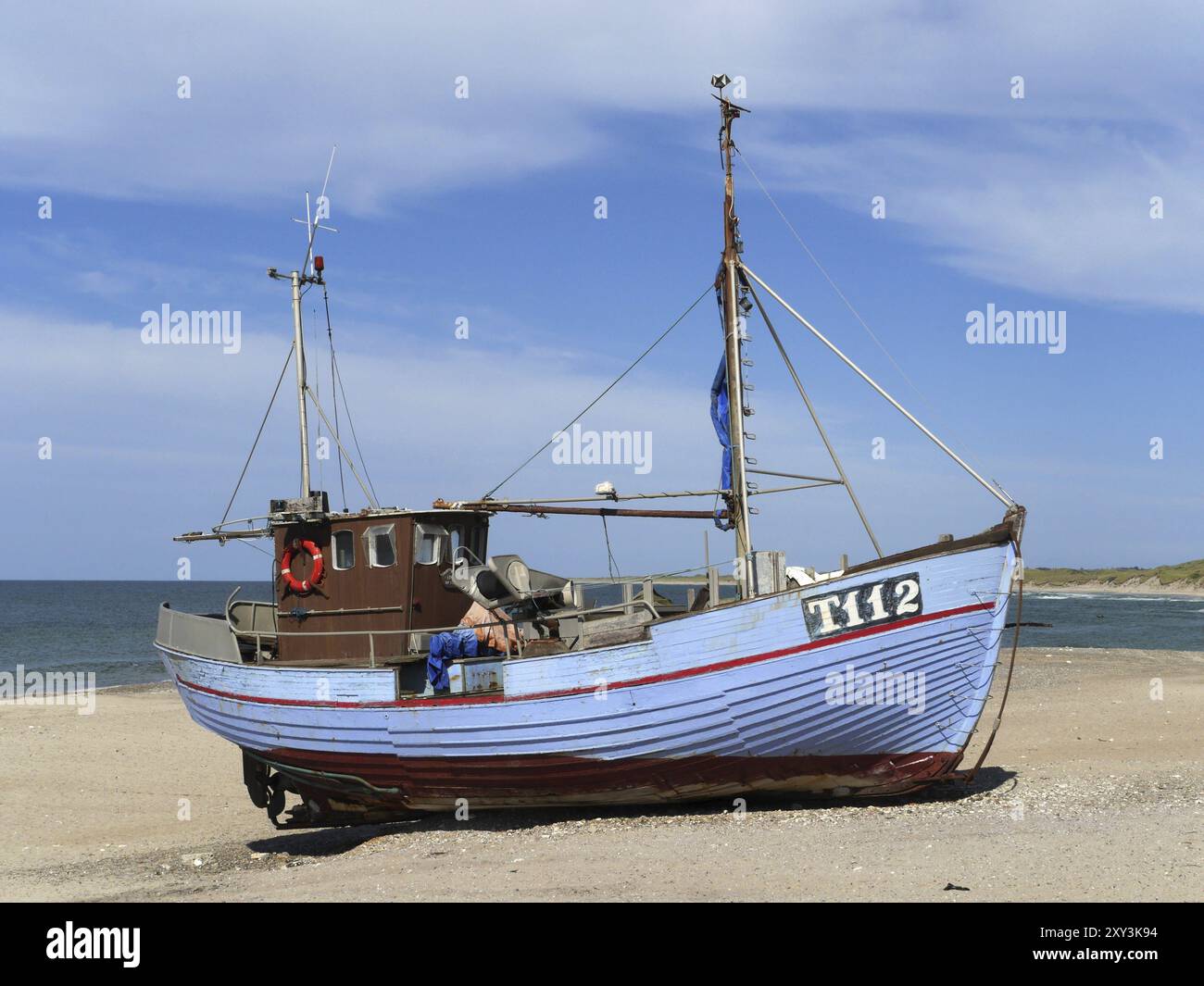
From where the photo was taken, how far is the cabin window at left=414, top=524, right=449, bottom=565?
15531 millimetres

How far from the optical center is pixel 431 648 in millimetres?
14367

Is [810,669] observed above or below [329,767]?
above

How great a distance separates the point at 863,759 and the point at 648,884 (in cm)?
386

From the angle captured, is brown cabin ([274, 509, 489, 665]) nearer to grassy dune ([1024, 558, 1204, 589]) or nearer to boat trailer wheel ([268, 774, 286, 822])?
boat trailer wheel ([268, 774, 286, 822])

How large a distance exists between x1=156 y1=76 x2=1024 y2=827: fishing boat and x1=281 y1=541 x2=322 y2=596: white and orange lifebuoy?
28 mm

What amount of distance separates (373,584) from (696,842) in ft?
20.8

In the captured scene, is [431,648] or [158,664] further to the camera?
[158,664]

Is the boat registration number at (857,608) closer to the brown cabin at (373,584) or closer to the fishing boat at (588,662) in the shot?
the fishing boat at (588,662)

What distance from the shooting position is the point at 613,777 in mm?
13281

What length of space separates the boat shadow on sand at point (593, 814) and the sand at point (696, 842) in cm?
5

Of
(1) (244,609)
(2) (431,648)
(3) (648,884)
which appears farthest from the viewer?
(1) (244,609)
